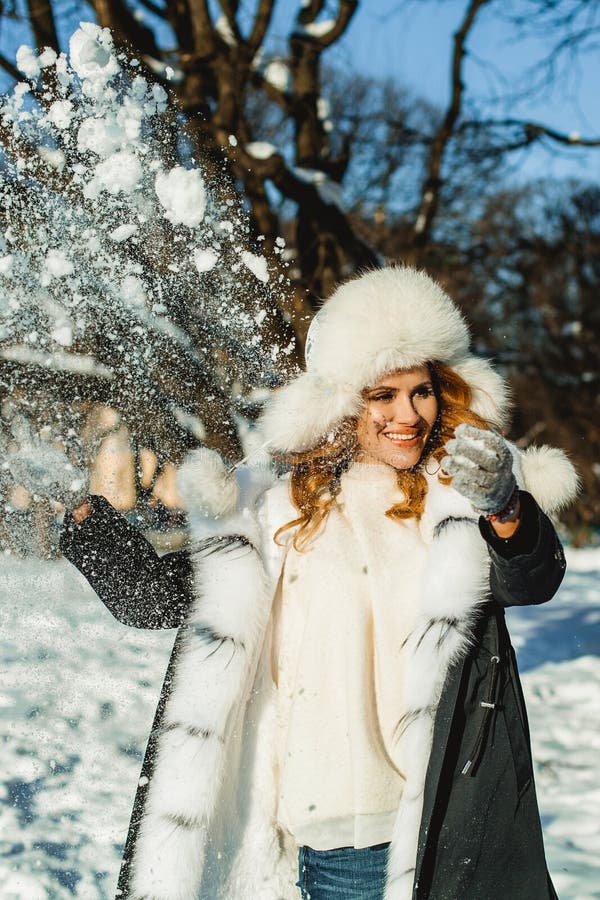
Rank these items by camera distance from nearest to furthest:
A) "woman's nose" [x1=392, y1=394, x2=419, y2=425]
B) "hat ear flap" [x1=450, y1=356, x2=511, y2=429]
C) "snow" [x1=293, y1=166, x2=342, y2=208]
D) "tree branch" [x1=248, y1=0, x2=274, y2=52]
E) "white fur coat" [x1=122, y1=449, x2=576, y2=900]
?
"white fur coat" [x1=122, y1=449, x2=576, y2=900] < "woman's nose" [x1=392, y1=394, x2=419, y2=425] < "hat ear flap" [x1=450, y1=356, x2=511, y2=429] < "snow" [x1=293, y1=166, x2=342, y2=208] < "tree branch" [x1=248, y1=0, x2=274, y2=52]

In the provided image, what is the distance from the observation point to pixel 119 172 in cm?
257

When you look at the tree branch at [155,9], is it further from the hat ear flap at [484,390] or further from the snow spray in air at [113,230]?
the hat ear flap at [484,390]

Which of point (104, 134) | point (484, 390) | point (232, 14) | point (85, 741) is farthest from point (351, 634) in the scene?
point (232, 14)

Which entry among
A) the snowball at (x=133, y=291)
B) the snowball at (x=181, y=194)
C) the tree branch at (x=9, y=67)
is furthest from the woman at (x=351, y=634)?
the tree branch at (x=9, y=67)

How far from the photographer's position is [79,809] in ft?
11.4

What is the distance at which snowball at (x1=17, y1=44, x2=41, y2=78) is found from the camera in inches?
101

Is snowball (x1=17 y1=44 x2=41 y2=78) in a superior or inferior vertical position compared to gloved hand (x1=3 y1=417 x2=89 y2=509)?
superior

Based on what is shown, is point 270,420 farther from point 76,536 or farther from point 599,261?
point 599,261

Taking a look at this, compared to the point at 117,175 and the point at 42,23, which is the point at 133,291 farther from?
the point at 42,23

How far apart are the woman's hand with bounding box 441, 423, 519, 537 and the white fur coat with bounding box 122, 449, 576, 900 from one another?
0.35 meters

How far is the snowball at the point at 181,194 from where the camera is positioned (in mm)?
2590

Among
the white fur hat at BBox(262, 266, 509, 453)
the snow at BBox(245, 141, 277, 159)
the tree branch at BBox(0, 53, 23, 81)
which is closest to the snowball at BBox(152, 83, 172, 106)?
the white fur hat at BBox(262, 266, 509, 453)

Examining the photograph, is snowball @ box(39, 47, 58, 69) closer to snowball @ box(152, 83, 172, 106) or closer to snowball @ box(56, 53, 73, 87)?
snowball @ box(56, 53, 73, 87)

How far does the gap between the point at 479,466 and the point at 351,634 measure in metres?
0.54
